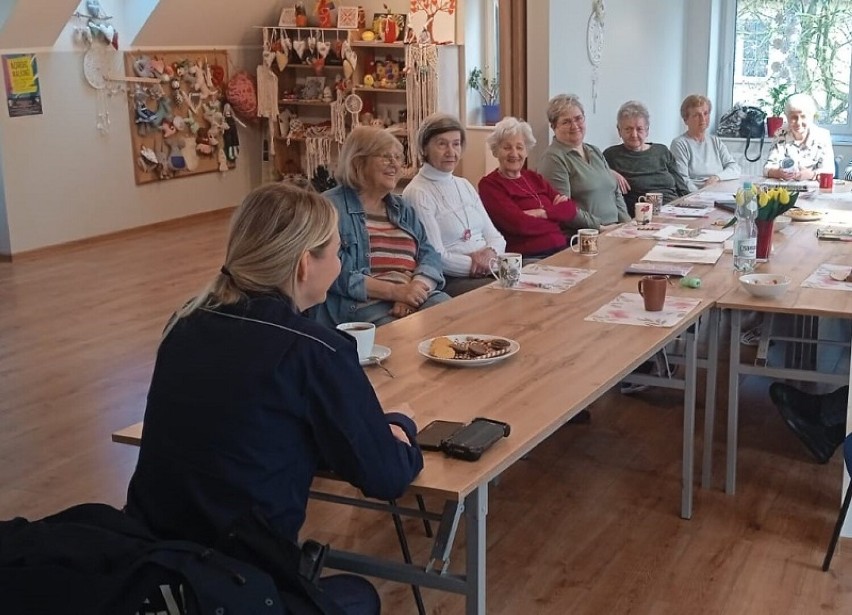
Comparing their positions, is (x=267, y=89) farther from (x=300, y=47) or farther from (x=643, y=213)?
(x=643, y=213)

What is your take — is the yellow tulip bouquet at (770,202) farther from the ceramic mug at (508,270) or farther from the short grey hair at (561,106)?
the short grey hair at (561,106)

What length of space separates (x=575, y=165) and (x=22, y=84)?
407 centimetres

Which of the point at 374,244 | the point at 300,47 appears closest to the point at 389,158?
the point at 374,244

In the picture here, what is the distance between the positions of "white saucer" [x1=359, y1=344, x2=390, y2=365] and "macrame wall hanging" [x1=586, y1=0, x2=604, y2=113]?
407cm

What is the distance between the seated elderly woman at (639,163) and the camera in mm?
5309

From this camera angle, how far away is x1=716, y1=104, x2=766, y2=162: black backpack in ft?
25.9

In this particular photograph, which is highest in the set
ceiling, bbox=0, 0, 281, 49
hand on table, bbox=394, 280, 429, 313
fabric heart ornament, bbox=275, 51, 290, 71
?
ceiling, bbox=0, 0, 281, 49

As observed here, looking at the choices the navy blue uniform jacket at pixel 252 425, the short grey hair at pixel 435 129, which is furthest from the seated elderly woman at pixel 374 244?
the navy blue uniform jacket at pixel 252 425

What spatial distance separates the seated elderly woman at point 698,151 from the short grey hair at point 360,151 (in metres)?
2.62

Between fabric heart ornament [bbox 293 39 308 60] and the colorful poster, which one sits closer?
the colorful poster

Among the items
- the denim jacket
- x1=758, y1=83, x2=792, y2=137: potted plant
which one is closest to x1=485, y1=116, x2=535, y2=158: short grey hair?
the denim jacket

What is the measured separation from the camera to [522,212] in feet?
14.2

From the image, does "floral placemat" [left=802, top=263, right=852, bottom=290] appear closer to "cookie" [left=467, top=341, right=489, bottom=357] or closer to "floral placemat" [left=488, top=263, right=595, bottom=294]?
"floral placemat" [left=488, top=263, right=595, bottom=294]

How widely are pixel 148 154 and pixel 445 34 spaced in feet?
7.91
